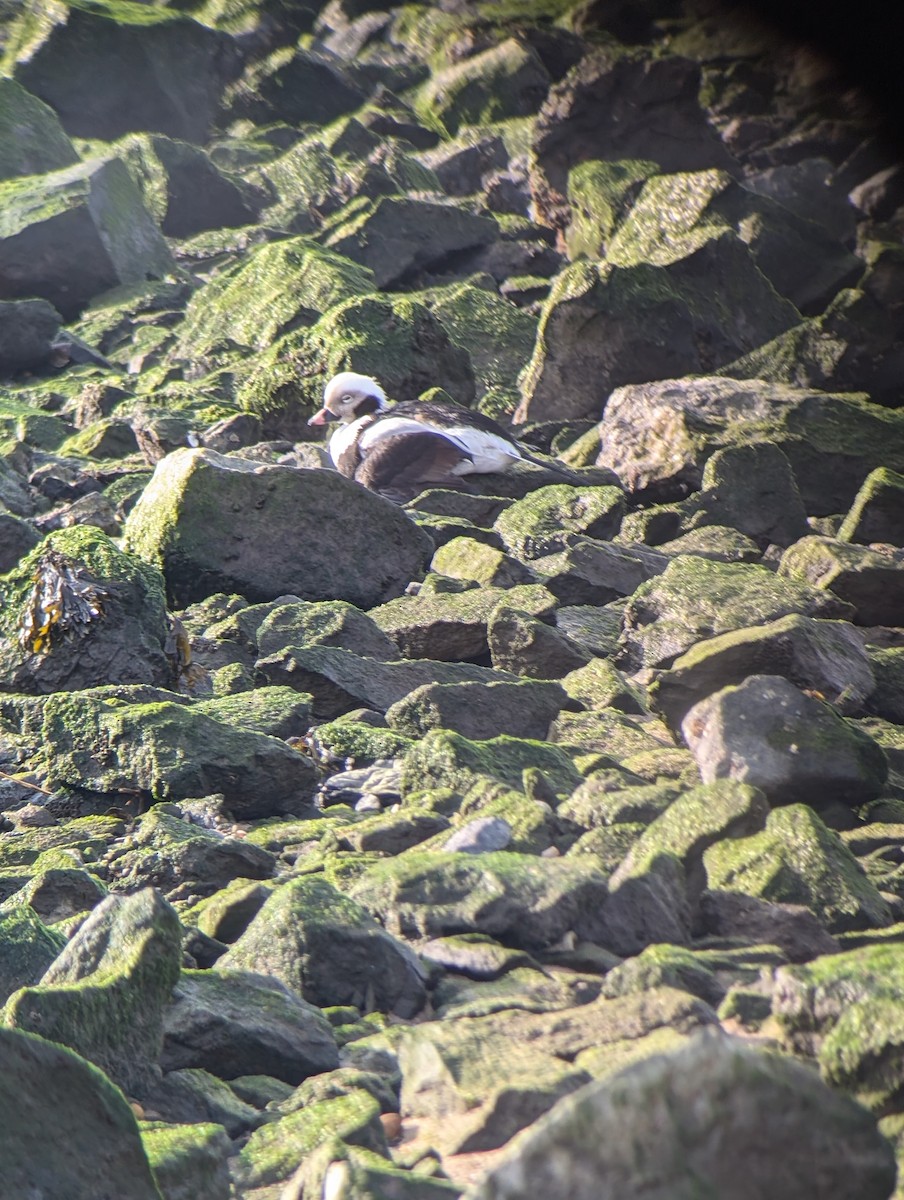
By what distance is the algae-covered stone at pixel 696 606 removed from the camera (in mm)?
5789

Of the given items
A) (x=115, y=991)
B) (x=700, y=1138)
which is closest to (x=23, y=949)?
(x=115, y=991)

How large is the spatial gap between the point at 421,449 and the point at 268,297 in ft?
15.8

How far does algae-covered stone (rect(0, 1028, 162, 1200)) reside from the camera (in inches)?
71.8

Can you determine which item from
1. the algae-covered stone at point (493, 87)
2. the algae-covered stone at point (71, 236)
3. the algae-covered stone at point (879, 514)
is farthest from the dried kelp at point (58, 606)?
the algae-covered stone at point (493, 87)

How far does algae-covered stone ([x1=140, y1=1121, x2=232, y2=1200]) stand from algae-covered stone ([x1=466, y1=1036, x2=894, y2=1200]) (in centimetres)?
100

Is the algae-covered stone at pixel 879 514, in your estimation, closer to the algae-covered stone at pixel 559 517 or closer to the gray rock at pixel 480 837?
the algae-covered stone at pixel 559 517

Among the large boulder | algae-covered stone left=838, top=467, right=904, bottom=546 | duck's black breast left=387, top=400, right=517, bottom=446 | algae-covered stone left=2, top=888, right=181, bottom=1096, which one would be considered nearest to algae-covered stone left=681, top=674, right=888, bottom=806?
algae-covered stone left=2, top=888, right=181, bottom=1096

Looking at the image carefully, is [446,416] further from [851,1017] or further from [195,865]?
[851,1017]

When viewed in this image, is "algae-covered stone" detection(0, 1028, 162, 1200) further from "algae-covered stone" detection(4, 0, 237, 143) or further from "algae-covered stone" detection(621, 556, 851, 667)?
"algae-covered stone" detection(4, 0, 237, 143)

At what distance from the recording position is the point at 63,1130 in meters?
1.87

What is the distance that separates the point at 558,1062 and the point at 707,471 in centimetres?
653

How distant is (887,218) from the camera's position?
15859mm

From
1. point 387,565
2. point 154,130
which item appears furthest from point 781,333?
point 154,130

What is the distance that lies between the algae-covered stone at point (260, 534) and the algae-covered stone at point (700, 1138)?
18.1 ft
